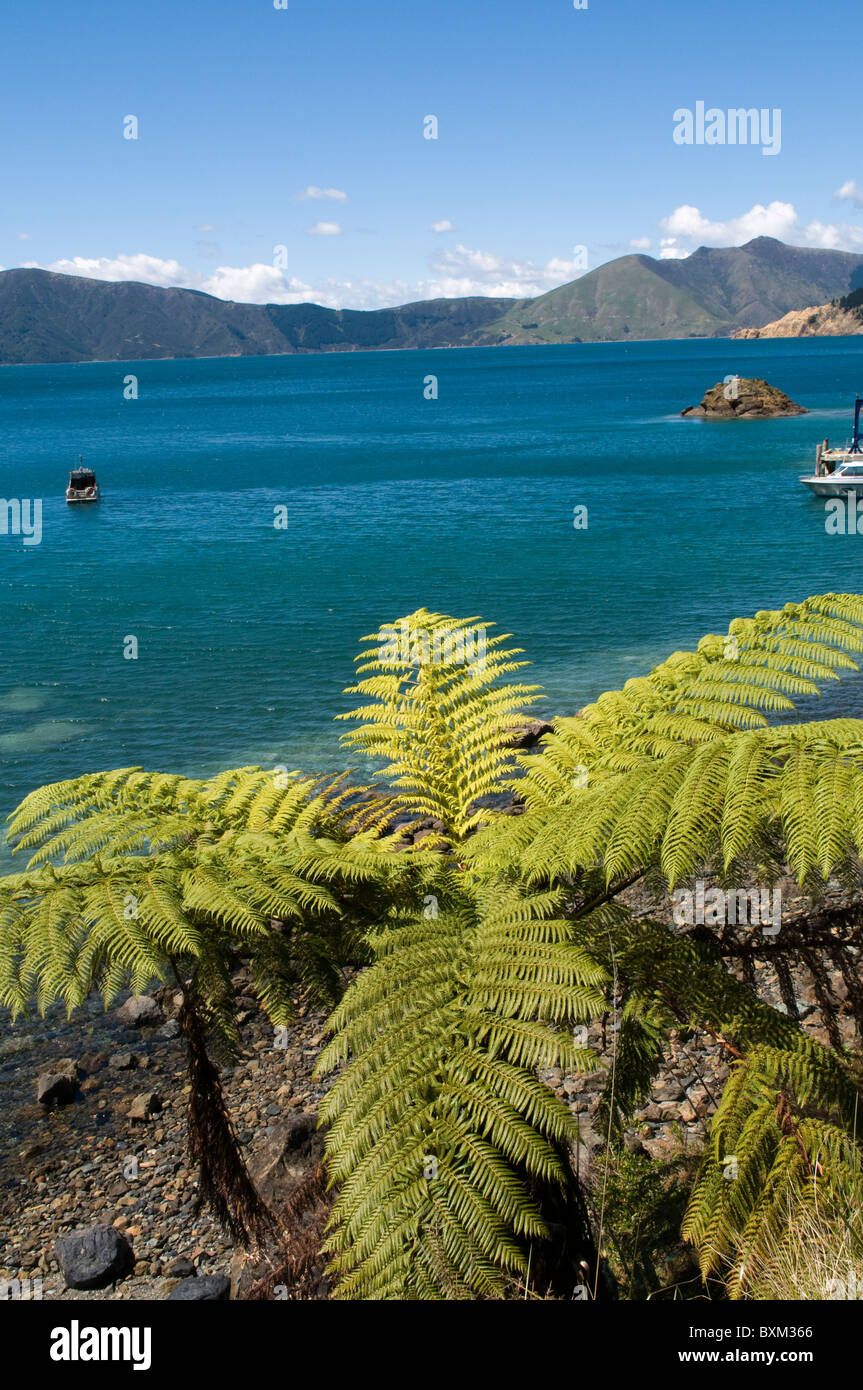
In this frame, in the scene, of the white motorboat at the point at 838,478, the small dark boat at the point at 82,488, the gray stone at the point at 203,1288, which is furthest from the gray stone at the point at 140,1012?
the small dark boat at the point at 82,488

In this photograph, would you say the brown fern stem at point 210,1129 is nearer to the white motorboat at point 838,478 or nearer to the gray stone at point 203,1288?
the gray stone at point 203,1288

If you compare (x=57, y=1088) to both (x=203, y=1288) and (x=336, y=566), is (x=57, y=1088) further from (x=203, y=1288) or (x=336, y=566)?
(x=336, y=566)

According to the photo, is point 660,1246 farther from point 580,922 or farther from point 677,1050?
point 677,1050

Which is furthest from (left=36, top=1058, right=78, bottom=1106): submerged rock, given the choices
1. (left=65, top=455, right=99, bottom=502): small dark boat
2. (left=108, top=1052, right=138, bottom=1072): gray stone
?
(left=65, top=455, right=99, bottom=502): small dark boat

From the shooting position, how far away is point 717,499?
5038cm

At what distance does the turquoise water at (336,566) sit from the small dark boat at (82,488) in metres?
1.10

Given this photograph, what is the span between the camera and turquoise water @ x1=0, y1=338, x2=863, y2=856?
72.0ft

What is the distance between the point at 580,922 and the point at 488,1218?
146 centimetres

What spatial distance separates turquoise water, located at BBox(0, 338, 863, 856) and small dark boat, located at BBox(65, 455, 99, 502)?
1.10m

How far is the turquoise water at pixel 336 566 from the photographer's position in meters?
22.0

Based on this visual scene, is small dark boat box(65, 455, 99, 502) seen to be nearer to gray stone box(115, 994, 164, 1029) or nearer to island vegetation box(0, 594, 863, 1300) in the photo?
gray stone box(115, 994, 164, 1029)

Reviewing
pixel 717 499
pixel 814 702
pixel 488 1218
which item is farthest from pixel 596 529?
pixel 488 1218

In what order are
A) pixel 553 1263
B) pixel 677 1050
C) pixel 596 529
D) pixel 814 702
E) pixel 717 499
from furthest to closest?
1. pixel 717 499
2. pixel 596 529
3. pixel 814 702
4. pixel 677 1050
5. pixel 553 1263

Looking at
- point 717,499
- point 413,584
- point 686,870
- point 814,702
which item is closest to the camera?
point 686,870
